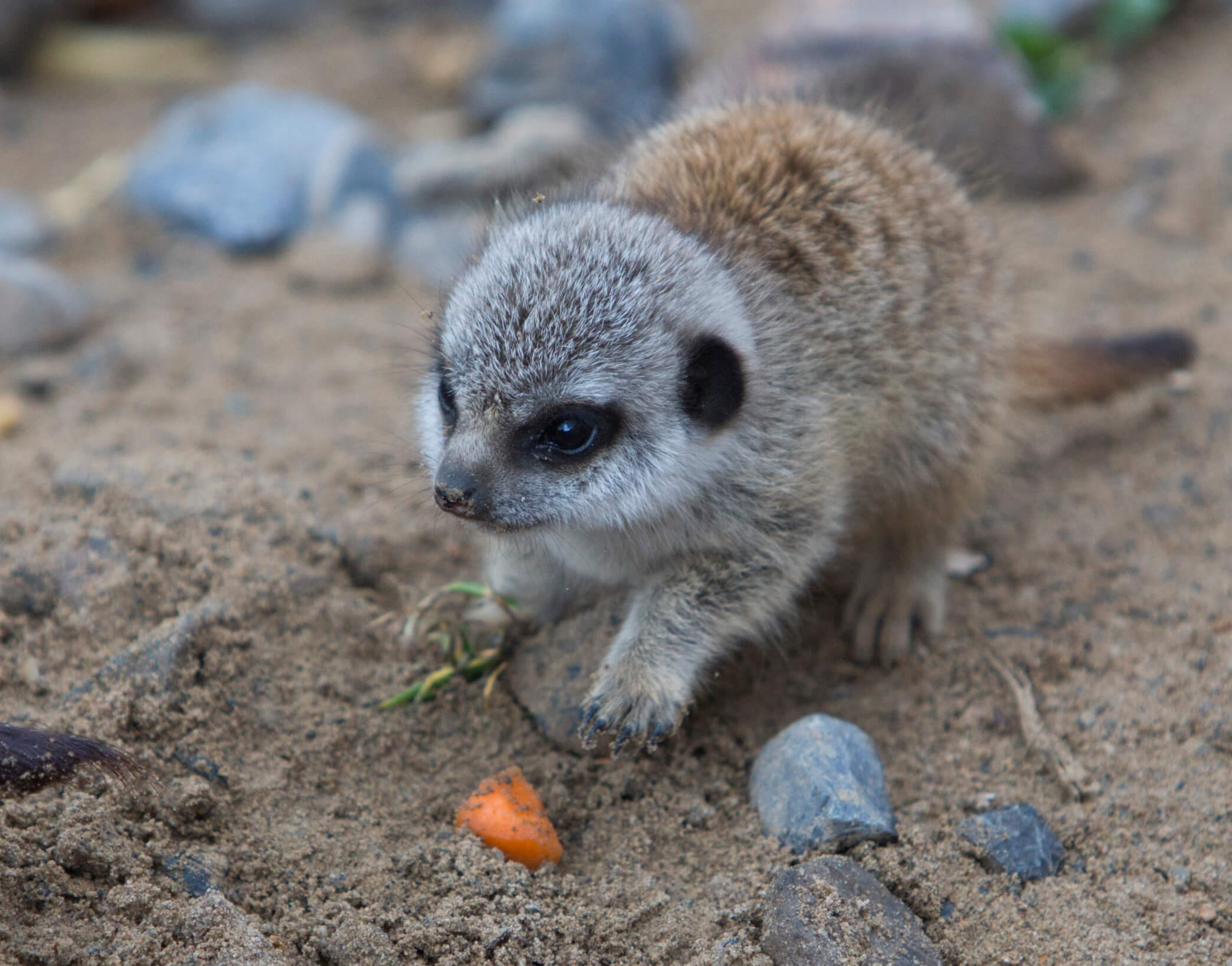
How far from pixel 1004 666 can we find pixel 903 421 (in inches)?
33.9

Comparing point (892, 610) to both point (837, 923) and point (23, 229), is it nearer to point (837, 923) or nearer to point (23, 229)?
point (837, 923)

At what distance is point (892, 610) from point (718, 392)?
3.92ft

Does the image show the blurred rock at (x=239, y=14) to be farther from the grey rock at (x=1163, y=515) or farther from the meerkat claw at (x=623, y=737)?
the meerkat claw at (x=623, y=737)

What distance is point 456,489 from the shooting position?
2.94m

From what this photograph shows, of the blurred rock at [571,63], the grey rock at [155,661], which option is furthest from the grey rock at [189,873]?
the blurred rock at [571,63]

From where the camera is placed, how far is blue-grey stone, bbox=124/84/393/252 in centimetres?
641

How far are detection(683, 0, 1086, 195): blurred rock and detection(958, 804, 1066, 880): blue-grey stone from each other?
4212mm

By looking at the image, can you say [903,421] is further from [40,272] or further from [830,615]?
[40,272]

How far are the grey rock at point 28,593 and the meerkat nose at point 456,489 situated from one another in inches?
49.0

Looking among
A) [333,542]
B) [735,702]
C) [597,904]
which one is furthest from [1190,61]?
[597,904]

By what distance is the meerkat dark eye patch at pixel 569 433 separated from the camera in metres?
3.05

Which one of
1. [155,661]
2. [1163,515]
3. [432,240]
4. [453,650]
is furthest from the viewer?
[432,240]

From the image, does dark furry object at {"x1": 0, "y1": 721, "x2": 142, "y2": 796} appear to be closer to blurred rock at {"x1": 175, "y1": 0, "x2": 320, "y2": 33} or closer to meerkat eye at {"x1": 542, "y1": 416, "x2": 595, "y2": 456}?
meerkat eye at {"x1": 542, "y1": 416, "x2": 595, "y2": 456}

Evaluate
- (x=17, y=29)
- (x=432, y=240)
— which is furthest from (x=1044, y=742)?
(x=17, y=29)
